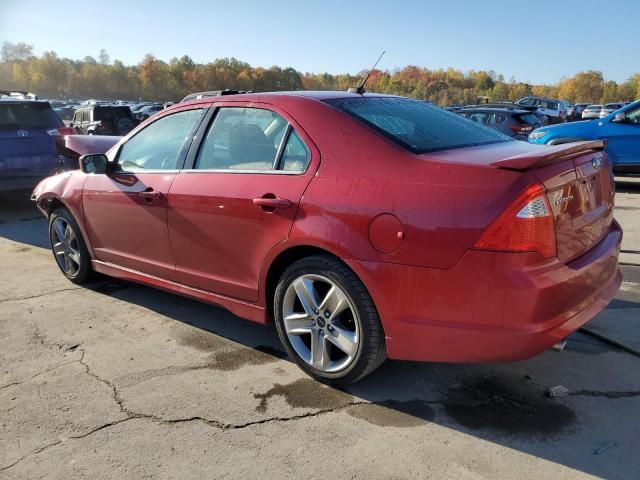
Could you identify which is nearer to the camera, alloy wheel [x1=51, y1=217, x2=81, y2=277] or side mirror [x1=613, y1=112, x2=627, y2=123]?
alloy wheel [x1=51, y1=217, x2=81, y2=277]

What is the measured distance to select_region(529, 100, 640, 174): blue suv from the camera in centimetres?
991

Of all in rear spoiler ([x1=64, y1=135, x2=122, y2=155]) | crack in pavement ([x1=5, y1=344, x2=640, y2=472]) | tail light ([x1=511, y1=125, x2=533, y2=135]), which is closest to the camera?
crack in pavement ([x1=5, y1=344, x2=640, y2=472])

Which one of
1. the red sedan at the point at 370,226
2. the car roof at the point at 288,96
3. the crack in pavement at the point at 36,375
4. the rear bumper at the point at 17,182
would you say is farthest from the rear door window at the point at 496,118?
the crack in pavement at the point at 36,375

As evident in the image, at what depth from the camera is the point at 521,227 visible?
243cm

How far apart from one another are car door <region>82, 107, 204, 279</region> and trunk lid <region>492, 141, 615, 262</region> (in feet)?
7.52

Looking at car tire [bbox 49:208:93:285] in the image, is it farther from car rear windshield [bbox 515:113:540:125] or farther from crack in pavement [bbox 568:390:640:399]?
car rear windshield [bbox 515:113:540:125]

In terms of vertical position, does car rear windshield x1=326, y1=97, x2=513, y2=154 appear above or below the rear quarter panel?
above

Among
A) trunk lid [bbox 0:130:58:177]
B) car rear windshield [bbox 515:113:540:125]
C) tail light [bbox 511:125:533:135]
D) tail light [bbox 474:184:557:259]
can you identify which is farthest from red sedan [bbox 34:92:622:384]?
car rear windshield [bbox 515:113:540:125]

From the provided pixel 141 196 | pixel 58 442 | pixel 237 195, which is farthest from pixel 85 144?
pixel 58 442

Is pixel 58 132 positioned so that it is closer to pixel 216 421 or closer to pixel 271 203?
pixel 271 203

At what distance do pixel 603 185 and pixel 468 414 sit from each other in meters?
1.47

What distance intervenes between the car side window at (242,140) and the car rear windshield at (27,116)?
6012 mm

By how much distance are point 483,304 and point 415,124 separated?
1.30 metres

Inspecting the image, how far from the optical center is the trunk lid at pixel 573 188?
253cm
